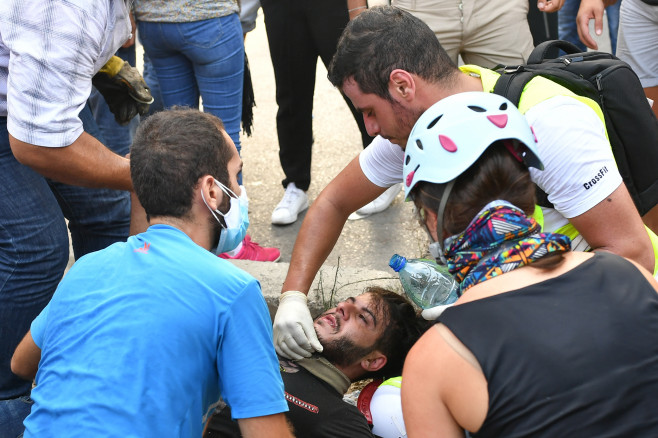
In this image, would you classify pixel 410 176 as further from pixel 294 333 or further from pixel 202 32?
pixel 202 32

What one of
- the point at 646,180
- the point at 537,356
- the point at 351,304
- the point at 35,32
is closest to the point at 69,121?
the point at 35,32

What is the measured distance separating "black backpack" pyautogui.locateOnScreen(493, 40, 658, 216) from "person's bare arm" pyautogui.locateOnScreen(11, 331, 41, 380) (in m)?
1.61

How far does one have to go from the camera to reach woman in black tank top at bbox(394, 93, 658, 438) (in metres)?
1.41

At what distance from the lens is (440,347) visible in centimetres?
145

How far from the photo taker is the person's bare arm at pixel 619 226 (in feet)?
7.17

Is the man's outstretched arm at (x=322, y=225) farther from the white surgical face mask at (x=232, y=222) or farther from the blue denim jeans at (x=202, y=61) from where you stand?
the blue denim jeans at (x=202, y=61)

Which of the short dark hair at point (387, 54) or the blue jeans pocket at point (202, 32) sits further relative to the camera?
the blue jeans pocket at point (202, 32)

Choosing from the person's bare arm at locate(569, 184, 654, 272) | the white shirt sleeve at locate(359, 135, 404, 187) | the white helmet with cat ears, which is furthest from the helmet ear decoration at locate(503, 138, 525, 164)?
the white shirt sleeve at locate(359, 135, 404, 187)

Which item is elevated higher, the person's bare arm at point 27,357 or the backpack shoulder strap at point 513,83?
the backpack shoulder strap at point 513,83

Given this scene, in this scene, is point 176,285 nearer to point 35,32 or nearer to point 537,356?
point 537,356

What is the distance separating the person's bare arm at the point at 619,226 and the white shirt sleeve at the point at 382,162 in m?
0.78

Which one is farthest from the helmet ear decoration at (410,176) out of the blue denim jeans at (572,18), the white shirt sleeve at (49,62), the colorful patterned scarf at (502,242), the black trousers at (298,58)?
the blue denim jeans at (572,18)

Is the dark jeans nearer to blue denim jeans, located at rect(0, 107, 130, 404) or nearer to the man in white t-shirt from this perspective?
blue denim jeans, located at rect(0, 107, 130, 404)

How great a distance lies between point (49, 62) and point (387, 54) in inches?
44.4
